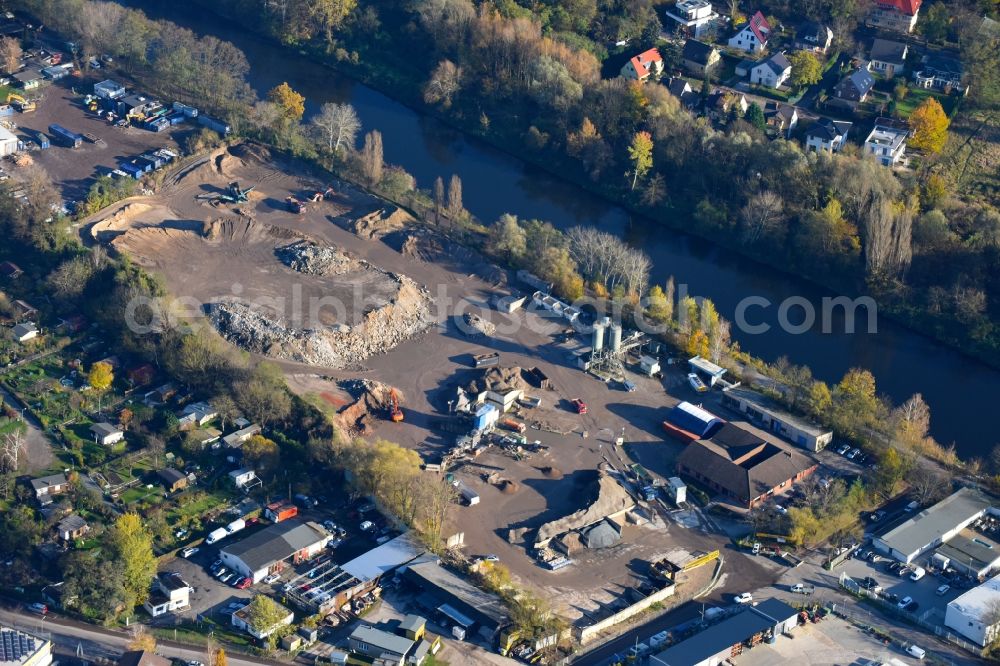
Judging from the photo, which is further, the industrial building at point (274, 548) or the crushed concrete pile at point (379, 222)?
the crushed concrete pile at point (379, 222)

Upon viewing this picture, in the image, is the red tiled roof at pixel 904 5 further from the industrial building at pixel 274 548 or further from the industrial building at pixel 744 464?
the industrial building at pixel 274 548

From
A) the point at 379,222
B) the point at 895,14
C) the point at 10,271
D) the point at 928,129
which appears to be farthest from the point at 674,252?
the point at 10,271

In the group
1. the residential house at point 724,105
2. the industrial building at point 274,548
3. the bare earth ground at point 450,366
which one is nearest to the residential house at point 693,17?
the residential house at point 724,105

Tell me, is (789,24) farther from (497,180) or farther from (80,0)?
(80,0)

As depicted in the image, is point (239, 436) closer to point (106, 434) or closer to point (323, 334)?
point (106, 434)

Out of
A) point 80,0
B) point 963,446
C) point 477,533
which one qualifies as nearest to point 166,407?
point 477,533

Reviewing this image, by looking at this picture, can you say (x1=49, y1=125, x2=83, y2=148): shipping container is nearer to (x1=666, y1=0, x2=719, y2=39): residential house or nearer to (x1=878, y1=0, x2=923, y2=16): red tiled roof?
(x1=666, y1=0, x2=719, y2=39): residential house
